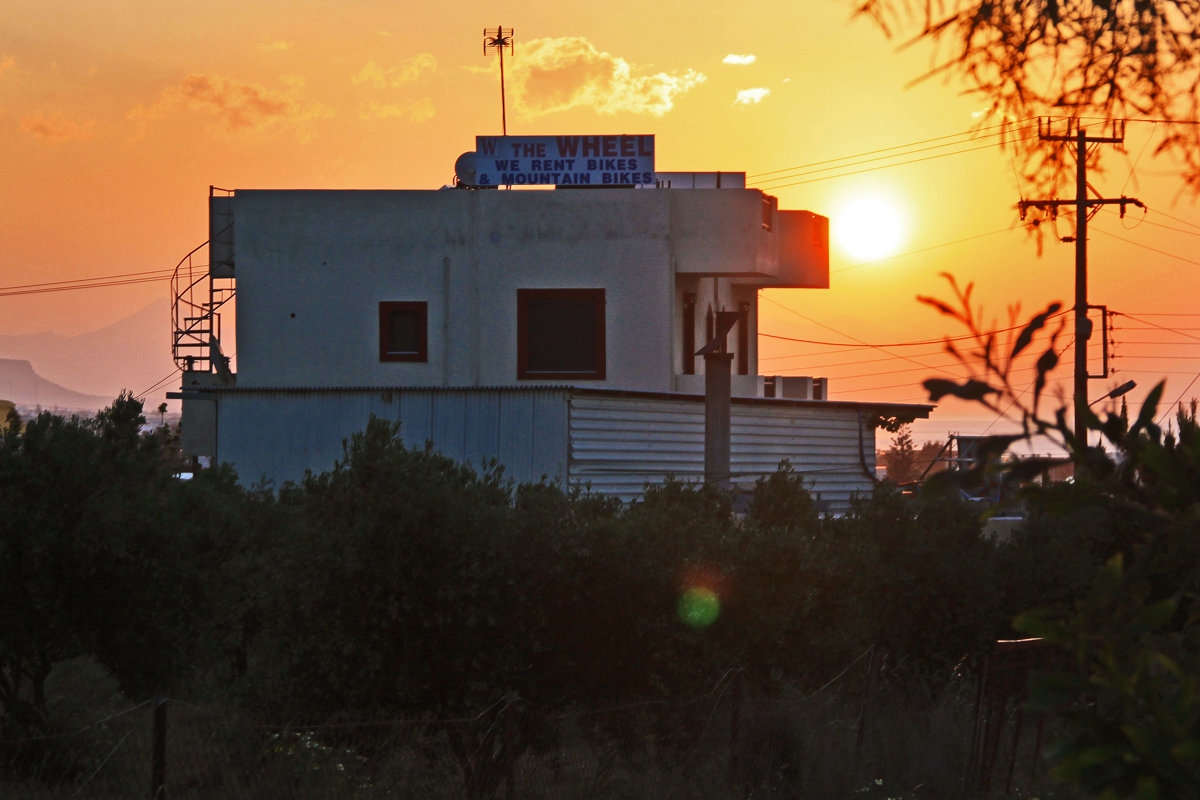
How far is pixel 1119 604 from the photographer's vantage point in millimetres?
3375

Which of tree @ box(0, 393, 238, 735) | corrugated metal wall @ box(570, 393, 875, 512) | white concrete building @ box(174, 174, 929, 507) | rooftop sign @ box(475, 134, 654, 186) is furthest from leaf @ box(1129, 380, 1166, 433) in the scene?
rooftop sign @ box(475, 134, 654, 186)

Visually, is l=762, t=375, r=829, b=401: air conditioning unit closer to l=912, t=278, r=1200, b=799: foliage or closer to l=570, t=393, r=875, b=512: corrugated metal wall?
l=570, t=393, r=875, b=512: corrugated metal wall

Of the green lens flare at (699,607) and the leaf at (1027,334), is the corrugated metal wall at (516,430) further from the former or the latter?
the leaf at (1027,334)

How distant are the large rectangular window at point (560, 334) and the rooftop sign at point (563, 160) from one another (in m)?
3.81

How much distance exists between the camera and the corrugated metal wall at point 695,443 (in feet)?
101

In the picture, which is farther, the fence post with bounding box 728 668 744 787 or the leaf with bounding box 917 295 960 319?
the fence post with bounding box 728 668 744 787

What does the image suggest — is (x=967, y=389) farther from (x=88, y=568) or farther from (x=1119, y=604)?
(x=88, y=568)

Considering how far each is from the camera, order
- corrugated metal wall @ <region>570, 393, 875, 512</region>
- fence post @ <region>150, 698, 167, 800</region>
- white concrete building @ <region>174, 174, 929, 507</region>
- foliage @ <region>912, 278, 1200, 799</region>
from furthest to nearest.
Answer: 1. white concrete building @ <region>174, 174, 929, 507</region>
2. corrugated metal wall @ <region>570, 393, 875, 512</region>
3. fence post @ <region>150, 698, 167, 800</region>
4. foliage @ <region>912, 278, 1200, 799</region>

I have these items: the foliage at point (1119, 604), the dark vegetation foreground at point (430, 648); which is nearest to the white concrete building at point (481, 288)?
the dark vegetation foreground at point (430, 648)

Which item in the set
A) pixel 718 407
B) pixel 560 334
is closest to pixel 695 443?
pixel 718 407

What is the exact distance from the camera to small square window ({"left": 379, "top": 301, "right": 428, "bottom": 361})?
37.2 meters

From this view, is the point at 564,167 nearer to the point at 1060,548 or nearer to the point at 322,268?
the point at 322,268

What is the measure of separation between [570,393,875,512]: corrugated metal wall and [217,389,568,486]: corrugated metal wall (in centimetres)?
92

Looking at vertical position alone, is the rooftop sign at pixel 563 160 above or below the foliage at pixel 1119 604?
above
